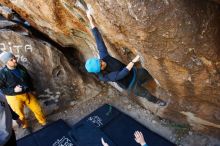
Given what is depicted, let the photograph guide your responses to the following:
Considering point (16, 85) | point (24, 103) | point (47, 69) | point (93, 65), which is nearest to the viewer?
point (93, 65)

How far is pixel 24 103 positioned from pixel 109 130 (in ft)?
6.57

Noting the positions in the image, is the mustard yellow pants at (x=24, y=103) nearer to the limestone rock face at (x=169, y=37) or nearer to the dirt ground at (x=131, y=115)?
the dirt ground at (x=131, y=115)

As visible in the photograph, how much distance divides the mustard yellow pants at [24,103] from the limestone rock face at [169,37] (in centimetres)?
166

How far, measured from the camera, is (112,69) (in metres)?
5.38

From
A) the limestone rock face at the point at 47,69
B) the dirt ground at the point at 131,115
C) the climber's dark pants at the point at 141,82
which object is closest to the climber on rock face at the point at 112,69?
the climber's dark pants at the point at 141,82

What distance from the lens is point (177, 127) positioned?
7.11 meters

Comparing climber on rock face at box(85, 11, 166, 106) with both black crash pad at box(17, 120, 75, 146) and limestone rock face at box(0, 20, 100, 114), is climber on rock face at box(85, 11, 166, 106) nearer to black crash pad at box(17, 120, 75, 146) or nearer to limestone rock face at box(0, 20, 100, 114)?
black crash pad at box(17, 120, 75, 146)

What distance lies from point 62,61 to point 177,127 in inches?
124

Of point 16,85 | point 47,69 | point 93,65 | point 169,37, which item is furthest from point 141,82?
point 47,69

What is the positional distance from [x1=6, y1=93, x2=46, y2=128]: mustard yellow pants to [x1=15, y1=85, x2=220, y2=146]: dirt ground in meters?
0.44

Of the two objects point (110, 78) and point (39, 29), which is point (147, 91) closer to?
point (110, 78)

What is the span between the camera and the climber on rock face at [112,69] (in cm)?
505

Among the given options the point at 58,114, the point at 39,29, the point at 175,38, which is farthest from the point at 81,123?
the point at 175,38

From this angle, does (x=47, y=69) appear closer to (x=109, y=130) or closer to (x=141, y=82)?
(x=109, y=130)
